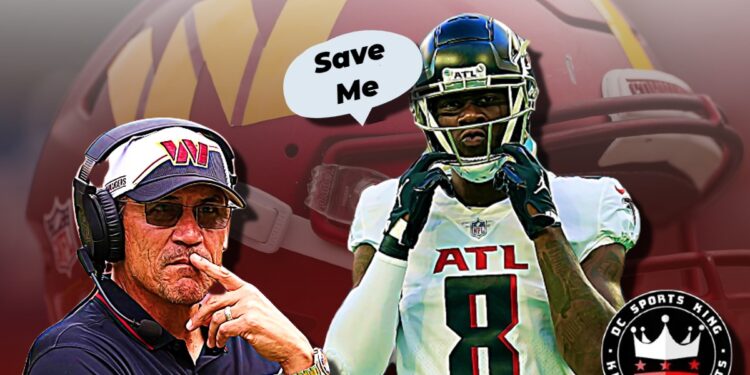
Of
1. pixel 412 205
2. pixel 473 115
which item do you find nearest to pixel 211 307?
pixel 412 205

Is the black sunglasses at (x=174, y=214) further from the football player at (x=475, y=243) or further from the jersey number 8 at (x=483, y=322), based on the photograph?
the jersey number 8 at (x=483, y=322)

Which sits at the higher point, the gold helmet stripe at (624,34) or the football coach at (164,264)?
the gold helmet stripe at (624,34)

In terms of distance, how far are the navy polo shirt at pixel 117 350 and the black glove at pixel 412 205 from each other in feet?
2.42

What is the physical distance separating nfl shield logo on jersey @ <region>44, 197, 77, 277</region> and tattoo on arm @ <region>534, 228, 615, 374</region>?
167 cm

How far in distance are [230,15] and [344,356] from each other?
1.19m

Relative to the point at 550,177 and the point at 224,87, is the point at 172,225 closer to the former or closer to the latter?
the point at 550,177

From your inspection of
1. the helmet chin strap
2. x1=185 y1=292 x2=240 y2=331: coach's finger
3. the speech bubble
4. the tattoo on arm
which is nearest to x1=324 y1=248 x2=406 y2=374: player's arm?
the helmet chin strap

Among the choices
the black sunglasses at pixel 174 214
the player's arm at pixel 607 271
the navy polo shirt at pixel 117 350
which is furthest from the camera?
the player's arm at pixel 607 271

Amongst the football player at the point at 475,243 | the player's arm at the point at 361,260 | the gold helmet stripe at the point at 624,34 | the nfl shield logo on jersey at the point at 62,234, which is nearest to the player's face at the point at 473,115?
the football player at the point at 475,243

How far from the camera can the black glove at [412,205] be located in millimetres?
2527

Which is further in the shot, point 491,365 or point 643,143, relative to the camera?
point 643,143

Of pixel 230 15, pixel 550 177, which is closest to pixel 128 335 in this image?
A: pixel 550 177

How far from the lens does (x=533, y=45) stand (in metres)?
2.87

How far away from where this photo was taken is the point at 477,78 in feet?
8.39
